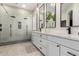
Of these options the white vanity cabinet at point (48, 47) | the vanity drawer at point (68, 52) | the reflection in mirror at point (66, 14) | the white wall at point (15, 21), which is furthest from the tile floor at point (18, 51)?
the vanity drawer at point (68, 52)

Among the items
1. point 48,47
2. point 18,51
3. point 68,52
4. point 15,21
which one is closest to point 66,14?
point 48,47

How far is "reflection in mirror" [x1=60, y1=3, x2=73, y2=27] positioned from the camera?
199cm

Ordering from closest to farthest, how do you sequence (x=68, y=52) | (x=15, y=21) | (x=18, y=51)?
(x=68, y=52) < (x=18, y=51) < (x=15, y=21)

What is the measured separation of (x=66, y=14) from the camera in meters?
2.14

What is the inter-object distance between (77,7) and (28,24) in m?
3.71

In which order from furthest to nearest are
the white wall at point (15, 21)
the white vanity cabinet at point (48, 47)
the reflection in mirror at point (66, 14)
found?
the white wall at point (15, 21)
the reflection in mirror at point (66, 14)
the white vanity cabinet at point (48, 47)

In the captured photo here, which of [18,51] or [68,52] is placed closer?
[68,52]

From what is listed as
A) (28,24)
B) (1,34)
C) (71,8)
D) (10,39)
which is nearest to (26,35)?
(28,24)

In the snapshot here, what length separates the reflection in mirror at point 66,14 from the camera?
78.3 inches

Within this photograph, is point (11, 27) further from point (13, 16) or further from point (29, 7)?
point (29, 7)

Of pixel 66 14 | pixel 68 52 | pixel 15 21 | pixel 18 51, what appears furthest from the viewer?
pixel 15 21

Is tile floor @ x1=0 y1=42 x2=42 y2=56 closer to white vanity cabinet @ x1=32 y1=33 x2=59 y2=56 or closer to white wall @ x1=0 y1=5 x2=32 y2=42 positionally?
white vanity cabinet @ x1=32 y1=33 x2=59 y2=56

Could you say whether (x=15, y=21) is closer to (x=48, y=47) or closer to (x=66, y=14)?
(x=48, y=47)

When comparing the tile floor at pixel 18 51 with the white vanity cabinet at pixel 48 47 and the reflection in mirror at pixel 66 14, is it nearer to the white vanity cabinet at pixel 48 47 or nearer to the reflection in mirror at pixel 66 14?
the white vanity cabinet at pixel 48 47
